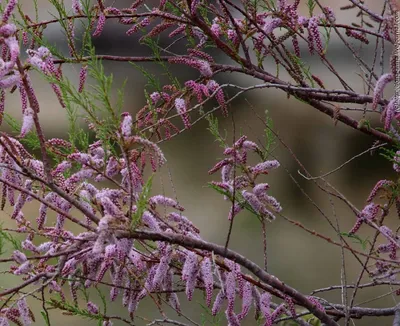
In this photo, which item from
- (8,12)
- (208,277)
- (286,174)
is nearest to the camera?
(8,12)

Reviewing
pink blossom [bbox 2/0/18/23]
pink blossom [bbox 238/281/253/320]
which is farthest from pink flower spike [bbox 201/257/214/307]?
pink blossom [bbox 2/0/18/23]

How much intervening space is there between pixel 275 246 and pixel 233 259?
7.66 ft

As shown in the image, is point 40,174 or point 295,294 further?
point 295,294

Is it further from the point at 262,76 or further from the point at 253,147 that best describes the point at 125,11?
the point at 253,147

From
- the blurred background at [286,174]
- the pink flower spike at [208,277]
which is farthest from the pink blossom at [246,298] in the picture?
the blurred background at [286,174]

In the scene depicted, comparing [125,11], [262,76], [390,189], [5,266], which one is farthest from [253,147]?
[5,266]

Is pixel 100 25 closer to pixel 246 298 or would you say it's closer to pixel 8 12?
→ pixel 8 12

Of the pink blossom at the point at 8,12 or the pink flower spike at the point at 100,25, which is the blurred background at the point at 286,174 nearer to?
the pink flower spike at the point at 100,25

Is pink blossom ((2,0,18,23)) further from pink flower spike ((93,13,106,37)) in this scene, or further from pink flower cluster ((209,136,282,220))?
pink flower cluster ((209,136,282,220))

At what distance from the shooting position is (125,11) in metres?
1.67

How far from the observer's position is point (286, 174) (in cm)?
364

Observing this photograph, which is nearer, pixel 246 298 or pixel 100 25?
pixel 246 298

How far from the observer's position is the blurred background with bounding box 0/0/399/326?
3.53 meters

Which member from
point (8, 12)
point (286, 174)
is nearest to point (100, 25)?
point (8, 12)
